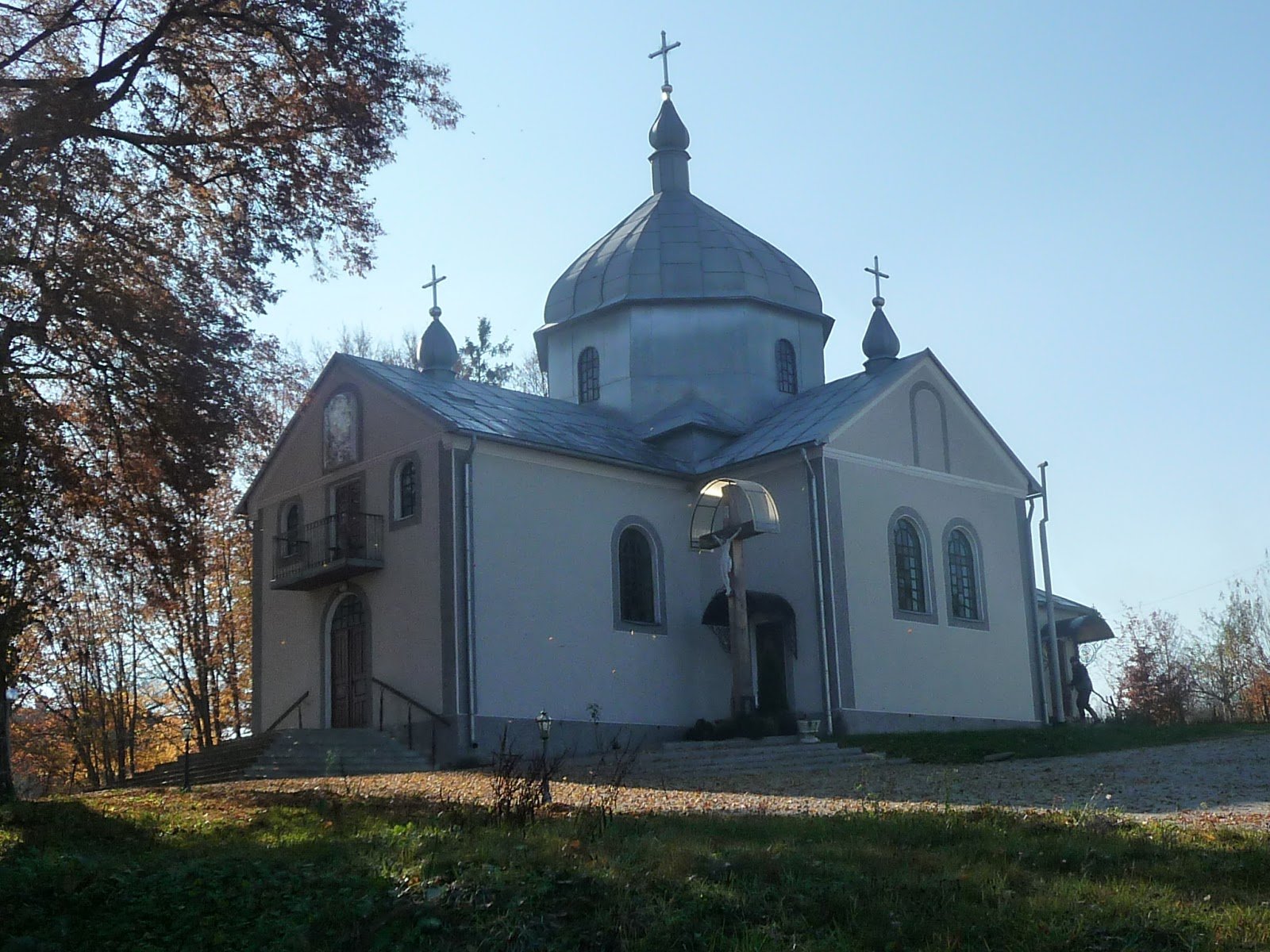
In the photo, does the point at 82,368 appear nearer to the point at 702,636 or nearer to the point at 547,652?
the point at 547,652

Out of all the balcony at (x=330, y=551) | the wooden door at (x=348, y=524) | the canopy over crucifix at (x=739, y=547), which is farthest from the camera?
the wooden door at (x=348, y=524)

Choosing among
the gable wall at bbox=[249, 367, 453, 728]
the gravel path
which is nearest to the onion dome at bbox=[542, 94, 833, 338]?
the gable wall at bbox=[249, 367, 453, 728]

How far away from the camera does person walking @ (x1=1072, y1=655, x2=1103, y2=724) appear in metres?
29.0

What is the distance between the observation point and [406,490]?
75.5ft

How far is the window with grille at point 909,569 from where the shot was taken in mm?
24562

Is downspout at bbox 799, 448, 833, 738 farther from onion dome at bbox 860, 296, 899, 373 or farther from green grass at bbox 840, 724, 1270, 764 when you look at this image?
onion dome at bbox 860, 296, 899, 373

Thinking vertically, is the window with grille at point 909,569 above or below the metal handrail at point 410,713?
above

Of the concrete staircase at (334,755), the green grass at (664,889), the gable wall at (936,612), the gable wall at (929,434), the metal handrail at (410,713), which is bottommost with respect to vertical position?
the green grass at (664,889)

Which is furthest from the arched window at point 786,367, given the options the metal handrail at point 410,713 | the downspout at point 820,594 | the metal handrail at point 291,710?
the metal handrail at point 291,710

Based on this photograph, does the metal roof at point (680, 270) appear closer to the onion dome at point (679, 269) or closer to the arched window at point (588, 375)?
the onion dome at point (679, 269)

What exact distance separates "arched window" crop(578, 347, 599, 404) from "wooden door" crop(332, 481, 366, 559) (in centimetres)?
587

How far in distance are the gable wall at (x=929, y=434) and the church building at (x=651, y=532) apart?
6 centimetres

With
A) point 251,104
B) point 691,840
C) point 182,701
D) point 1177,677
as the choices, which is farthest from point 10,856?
point 1177,677

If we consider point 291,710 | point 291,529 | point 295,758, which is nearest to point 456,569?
point 295,758
